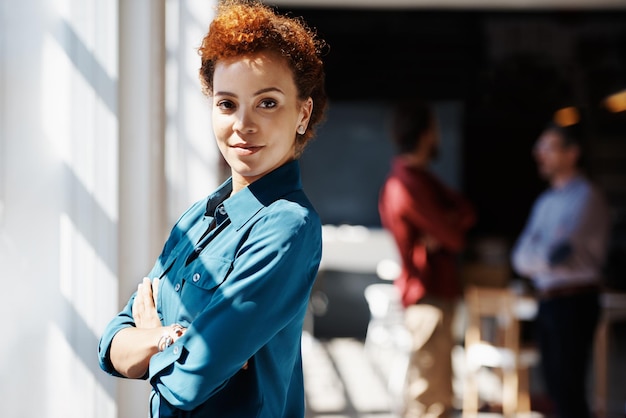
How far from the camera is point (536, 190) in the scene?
325 inches

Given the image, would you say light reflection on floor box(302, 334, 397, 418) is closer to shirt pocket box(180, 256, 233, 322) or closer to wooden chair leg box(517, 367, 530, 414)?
wooden chair leg box(517, 367, 530, 414)

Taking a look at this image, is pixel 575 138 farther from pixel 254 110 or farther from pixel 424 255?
pixel 254 110

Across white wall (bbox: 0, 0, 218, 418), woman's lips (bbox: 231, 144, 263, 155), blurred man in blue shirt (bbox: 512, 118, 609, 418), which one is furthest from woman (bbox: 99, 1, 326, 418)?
blurred man in blue shirt (bbox: 512, 118, 609, 418)

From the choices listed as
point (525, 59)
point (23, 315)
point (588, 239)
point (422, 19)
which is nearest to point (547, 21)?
point (525, 59)

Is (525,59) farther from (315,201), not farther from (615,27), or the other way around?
(315,201)

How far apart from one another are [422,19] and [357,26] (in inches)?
27.1

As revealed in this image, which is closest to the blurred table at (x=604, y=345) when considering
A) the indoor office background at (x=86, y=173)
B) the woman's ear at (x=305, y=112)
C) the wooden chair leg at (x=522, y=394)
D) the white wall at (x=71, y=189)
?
the indoor office background at (x=86, y=173)

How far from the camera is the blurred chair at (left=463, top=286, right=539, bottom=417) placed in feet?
15.3

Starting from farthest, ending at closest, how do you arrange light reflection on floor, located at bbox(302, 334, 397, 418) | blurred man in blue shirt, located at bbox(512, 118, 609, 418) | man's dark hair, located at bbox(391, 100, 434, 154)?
light reflection on floor, located at bbox(302, 334, 397, 418) < man's dark hair, located at bbox(391, 100, 434, 154) < blurred man in blue shirt, located at bbox(512, 118, 609, 418)

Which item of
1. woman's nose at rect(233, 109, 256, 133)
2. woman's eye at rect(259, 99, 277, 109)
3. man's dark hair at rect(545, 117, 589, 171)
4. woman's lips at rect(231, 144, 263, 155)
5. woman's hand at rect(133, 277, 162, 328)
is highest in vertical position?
man's dark hair at rect(545, 117, 589, 171)

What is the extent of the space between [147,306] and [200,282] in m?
0.16

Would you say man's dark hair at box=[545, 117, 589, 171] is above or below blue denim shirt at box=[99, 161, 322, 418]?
above

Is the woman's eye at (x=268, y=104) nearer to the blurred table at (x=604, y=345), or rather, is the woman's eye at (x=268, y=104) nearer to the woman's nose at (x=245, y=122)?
the woman's nose at (x=245, y=122)

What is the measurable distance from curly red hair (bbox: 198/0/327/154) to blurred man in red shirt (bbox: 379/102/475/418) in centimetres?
240
